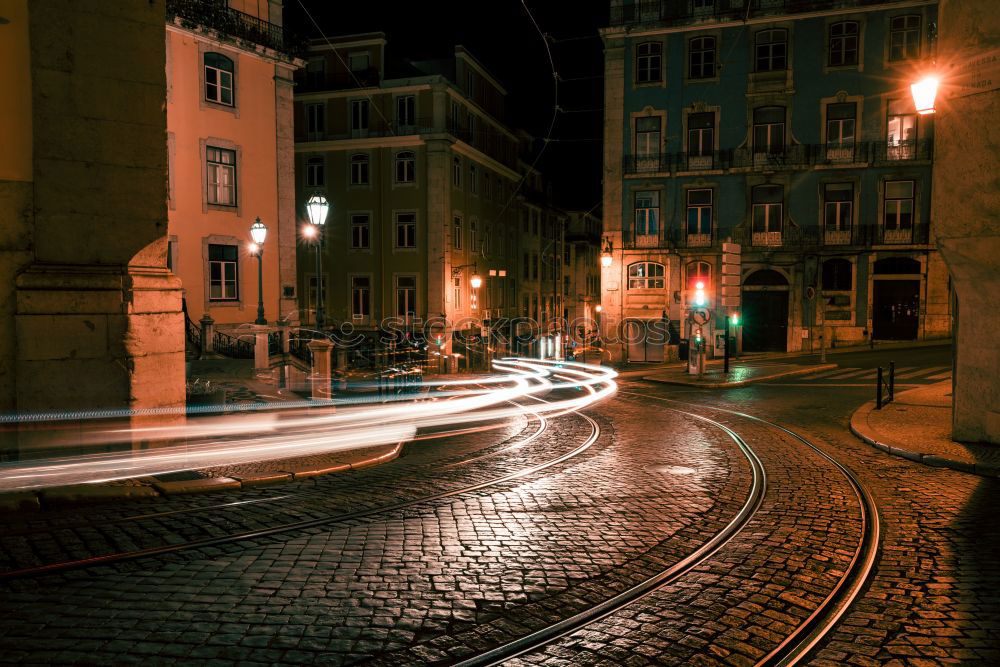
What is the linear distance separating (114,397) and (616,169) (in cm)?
3014

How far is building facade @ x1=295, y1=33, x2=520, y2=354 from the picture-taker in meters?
39.3

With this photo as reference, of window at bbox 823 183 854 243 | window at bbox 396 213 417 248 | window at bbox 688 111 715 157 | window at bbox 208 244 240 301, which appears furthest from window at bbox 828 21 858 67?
window at bbox 208 244 240 301

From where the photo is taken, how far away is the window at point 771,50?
33062mm

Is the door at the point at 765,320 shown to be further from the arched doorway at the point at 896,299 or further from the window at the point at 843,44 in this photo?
the window at the point at 843,44

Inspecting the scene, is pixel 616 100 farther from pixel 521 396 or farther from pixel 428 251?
pixel 521 396

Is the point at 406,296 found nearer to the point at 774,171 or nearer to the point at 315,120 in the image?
the point at 315,120

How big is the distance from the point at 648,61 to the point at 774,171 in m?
8.38

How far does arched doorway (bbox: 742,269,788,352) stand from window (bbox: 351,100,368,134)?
23109 mm

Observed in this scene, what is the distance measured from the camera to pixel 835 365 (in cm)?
2628

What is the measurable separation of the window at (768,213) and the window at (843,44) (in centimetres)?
635

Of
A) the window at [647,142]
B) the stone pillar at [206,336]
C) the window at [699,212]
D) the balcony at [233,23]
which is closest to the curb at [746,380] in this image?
the window at [699,212]

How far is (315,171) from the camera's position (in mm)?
41188

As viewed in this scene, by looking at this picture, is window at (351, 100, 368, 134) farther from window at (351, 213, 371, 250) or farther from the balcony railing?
the balcony railing

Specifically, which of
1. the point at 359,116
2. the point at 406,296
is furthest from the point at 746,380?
the point at 359,116
